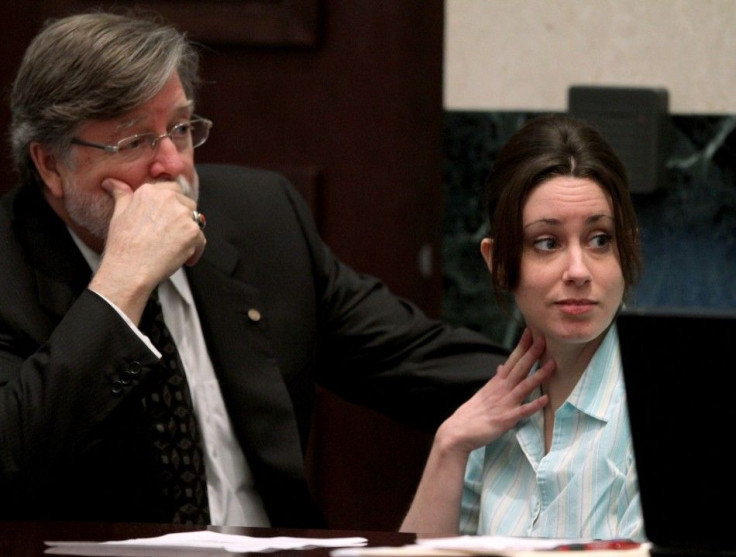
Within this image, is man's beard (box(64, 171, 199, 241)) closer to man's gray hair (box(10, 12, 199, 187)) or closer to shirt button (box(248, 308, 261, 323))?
man's gray hair (box(10, 12, 199, 187))

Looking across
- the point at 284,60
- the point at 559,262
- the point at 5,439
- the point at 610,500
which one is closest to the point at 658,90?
the point at 284,60

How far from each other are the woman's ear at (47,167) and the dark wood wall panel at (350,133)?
71cm

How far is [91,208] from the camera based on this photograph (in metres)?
2.03

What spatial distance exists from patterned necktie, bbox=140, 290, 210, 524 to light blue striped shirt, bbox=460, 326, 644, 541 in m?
0.46

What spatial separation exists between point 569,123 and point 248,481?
0.78 meters

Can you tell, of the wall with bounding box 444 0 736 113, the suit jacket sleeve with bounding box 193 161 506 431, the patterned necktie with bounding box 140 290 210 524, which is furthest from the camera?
the wall with bounding box 444 0 736 113

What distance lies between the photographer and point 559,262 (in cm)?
159

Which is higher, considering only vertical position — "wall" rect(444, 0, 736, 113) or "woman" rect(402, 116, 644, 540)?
"wall" rect(444, 0, 736, 113)

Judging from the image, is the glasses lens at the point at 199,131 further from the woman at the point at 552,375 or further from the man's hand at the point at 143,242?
the woman at the point at 552,375

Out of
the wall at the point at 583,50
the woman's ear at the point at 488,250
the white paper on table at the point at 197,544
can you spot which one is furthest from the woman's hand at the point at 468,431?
the wall at the point at 583,50

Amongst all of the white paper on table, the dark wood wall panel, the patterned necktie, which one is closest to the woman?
the white paper on table

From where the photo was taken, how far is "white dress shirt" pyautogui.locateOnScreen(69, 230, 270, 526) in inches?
80.0

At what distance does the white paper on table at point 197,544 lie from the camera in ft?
4.36

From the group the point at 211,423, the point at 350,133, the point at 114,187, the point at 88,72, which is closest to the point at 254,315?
the point at 211,423
